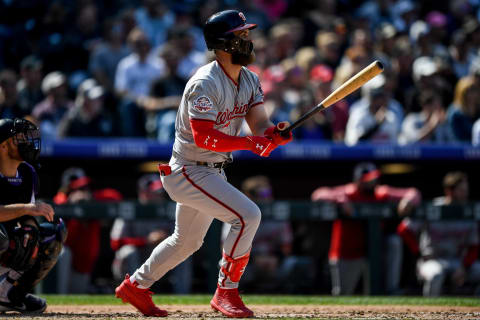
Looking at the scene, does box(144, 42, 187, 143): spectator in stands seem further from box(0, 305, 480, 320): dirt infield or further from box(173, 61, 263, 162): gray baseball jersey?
box(173, 61, 263, 162): gray baseball jersey

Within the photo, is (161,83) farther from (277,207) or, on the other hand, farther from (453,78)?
(453,78)

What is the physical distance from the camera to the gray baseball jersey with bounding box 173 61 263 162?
175 inches

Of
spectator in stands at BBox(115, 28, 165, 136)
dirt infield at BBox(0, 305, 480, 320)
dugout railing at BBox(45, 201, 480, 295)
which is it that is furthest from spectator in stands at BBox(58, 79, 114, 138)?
dirt infield at BBox(0, 305, 480, 320)

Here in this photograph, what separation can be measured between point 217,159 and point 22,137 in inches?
44.2

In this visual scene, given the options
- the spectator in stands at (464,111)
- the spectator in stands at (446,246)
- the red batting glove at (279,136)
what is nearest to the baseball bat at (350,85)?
the red batting glove at (279,136)

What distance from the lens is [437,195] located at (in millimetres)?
8938

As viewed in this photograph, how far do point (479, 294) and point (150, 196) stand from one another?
3208 mm

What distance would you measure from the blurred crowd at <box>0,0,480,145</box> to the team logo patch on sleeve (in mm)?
3935

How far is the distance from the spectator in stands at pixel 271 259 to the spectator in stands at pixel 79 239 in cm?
139

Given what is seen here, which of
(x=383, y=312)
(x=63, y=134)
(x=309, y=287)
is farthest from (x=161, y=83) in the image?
(x=383, y=312)

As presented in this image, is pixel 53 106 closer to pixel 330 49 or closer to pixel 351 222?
pixel 351 222

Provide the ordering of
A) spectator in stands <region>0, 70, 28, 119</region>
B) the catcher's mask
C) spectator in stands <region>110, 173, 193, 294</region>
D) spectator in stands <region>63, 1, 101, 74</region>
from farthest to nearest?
spectator in stands <region>63, 1, 101, 74</region>
spectator in stands <region>0, 70, 28, 119</region>
spectator in stands <region>110, 173, 193, 294</region>
the catcher's mask

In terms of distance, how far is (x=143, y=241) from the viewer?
7.73 m

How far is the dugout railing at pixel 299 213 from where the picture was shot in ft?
24.6
